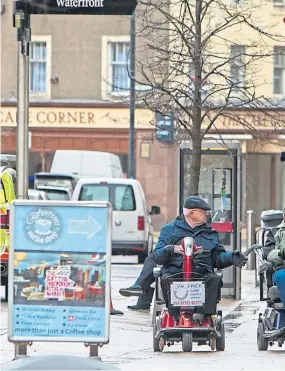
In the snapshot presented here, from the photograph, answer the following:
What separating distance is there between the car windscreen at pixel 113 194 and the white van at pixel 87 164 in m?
7.58

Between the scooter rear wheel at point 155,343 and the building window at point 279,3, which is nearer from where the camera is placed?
the scooter rear wheel at point 155,343

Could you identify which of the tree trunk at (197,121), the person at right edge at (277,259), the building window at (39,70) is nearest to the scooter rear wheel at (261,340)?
the person at right edge at (277,259)

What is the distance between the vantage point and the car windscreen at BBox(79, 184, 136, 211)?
28797 mm

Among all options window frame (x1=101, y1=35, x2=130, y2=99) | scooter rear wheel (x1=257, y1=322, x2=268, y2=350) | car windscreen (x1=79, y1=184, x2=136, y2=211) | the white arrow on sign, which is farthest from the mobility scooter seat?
window frame (x1=101, y1=35, x2=130, y2=99)

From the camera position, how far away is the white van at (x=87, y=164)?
121ft

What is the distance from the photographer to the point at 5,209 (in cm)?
1753

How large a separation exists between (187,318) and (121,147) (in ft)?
116

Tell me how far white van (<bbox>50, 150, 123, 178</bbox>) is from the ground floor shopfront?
813cm

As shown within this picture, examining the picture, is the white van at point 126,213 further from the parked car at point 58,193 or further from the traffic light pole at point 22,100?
the traffic light pole at point 22,100

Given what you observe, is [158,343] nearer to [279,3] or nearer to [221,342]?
[221,342]

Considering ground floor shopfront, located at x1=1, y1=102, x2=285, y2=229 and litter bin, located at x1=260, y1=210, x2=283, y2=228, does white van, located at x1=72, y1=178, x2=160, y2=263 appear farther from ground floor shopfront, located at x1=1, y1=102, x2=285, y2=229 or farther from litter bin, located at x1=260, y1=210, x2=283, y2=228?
ground floor shopfront, located at x1=1, y1=102, x2=285, y2=229

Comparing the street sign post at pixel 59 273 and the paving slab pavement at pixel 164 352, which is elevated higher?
the street sign post at pixel 59 273

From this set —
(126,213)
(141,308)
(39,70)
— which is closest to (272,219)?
(141,308)

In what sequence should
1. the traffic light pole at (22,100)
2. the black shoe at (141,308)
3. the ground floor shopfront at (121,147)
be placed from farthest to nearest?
Result: the ground floor shopfront at (121,147), the black shoe at (141,308), the traffic light pole at (22,100)
